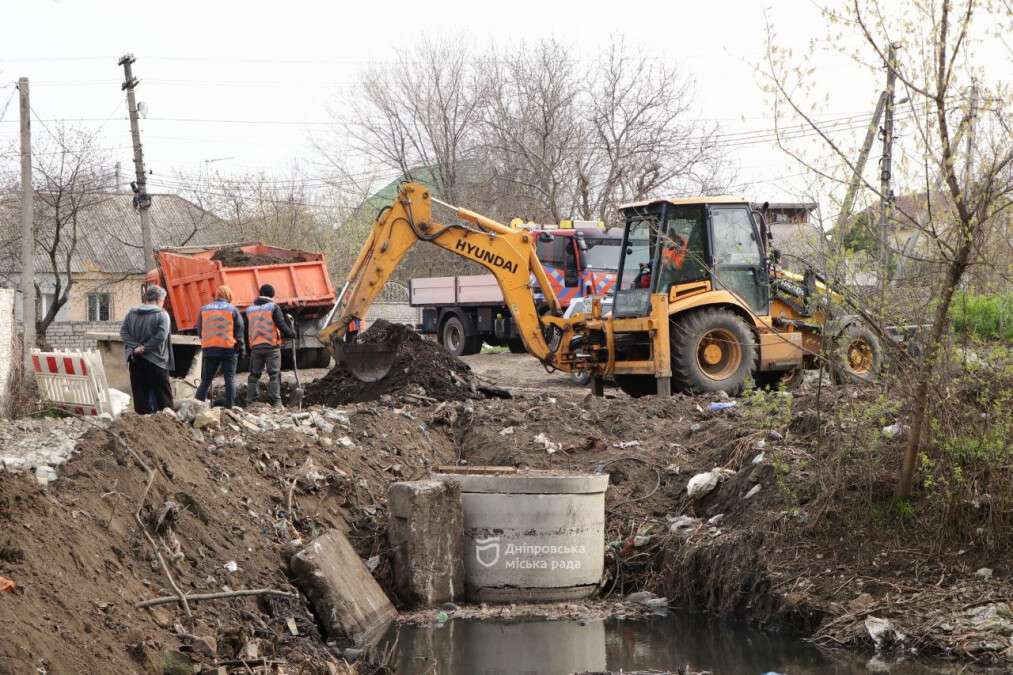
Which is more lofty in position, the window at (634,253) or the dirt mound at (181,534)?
the window at (634,253)

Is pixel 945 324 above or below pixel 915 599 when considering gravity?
above

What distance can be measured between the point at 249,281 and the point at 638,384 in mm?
9193

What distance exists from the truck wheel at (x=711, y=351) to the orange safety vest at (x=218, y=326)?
549 centimetres

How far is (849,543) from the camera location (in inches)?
316

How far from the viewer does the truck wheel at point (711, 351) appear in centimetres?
1490

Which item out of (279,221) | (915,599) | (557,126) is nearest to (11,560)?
(915,599)

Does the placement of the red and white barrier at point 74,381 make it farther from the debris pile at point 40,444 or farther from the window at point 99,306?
the window at point 99,306

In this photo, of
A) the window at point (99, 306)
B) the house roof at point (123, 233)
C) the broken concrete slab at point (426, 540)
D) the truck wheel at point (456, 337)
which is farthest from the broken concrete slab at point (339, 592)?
the window at point (99, 306)

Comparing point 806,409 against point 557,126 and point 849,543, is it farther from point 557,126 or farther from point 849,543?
point 557,126

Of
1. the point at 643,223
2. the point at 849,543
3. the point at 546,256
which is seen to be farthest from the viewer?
the point at 546,256

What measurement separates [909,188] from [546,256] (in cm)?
1603

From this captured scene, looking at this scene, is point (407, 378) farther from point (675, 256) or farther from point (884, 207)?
point (884, 207)

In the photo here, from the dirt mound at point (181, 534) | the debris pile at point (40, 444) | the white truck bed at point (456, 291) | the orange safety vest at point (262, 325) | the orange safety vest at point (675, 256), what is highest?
the orange safety vest at point (675, 256)

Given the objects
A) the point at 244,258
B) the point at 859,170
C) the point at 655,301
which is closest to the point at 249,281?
the point at 244,258
